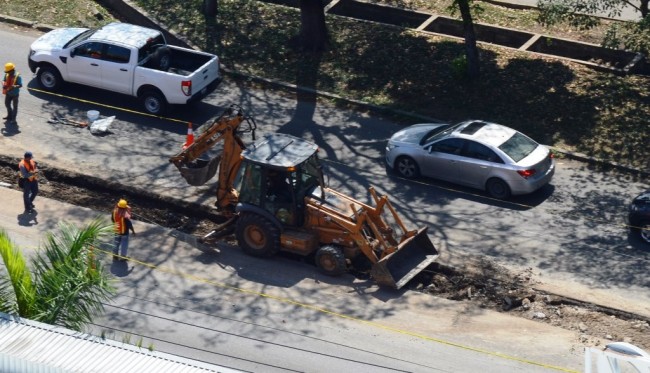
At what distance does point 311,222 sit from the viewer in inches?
795

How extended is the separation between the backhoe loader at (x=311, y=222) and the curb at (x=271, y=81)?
21.2ft

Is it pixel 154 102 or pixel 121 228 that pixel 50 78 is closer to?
pixel 154 102

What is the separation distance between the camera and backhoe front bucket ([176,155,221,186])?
22.0 m

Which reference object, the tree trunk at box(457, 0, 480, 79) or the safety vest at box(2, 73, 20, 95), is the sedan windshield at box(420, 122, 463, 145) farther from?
the safety vest at box(2, 73, 20, 95)

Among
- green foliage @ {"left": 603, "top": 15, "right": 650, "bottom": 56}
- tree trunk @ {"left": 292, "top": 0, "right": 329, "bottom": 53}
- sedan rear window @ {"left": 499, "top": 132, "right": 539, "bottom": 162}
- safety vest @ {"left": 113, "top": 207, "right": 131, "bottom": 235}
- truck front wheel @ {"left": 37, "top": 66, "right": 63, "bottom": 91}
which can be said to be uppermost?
green foliage @ {"left": 603, "top": 15, "right": 650, "bottom": 56}

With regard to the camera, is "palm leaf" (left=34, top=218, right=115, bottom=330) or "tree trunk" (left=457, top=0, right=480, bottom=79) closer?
"palm leaf" (left=34, top=218, right=115, bottom=330)

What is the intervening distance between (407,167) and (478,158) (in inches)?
68.6

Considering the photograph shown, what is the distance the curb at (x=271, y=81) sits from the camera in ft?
82.0

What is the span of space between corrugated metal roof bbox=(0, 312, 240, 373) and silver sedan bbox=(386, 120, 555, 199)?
39.6 feet

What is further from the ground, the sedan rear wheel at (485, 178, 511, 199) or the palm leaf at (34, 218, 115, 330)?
the palm leaf at (34, 218, 115, 330)

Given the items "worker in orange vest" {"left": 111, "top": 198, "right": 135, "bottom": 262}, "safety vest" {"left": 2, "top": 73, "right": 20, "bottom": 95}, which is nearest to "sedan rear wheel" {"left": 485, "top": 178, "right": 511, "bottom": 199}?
"worker in orange vest" {"left": 111, "top": 198, "right": 135, "bottom": 262}

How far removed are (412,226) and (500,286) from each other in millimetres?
2751

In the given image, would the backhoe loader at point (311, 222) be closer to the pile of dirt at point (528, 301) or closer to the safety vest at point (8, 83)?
the pile of dirt at point (528, 301)

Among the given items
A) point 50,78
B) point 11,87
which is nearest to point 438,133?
point 11,87
